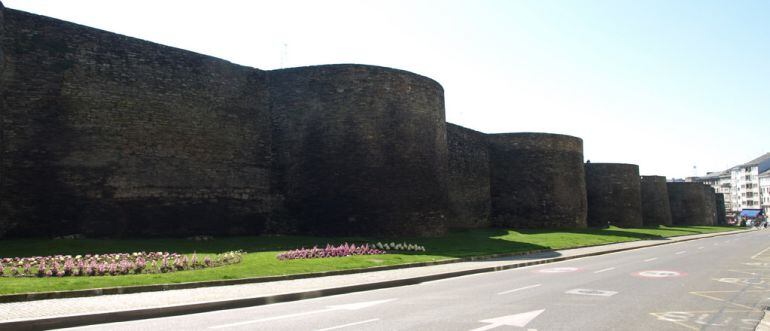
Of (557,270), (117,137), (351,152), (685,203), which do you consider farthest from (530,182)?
(685,203)

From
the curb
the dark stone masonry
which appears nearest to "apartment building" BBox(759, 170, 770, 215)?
the dark stone masonry

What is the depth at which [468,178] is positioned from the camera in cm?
3494

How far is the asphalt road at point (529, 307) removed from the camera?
301 inches

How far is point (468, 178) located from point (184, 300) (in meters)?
26.7

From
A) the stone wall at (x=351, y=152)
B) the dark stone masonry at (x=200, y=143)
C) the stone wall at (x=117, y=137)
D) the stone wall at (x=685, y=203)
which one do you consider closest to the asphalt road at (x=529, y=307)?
the stone wall at (x=351, y=152)

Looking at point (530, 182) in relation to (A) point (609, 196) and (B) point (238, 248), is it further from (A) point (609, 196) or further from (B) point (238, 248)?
(B) point (238, 248)

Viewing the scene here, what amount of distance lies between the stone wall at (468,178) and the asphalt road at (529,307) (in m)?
18.9

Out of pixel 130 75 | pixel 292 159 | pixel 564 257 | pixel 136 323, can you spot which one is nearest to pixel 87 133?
pixel 130 75

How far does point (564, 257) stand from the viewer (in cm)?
1989

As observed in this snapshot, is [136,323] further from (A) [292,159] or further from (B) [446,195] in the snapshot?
(B) [446,195]

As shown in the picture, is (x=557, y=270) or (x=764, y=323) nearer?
(x=764, y=323)

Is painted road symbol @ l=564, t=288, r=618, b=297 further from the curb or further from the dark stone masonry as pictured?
the dark stone masonry

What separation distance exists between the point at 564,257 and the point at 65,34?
727 inches

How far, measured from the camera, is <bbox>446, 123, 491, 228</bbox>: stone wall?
32969 mm
